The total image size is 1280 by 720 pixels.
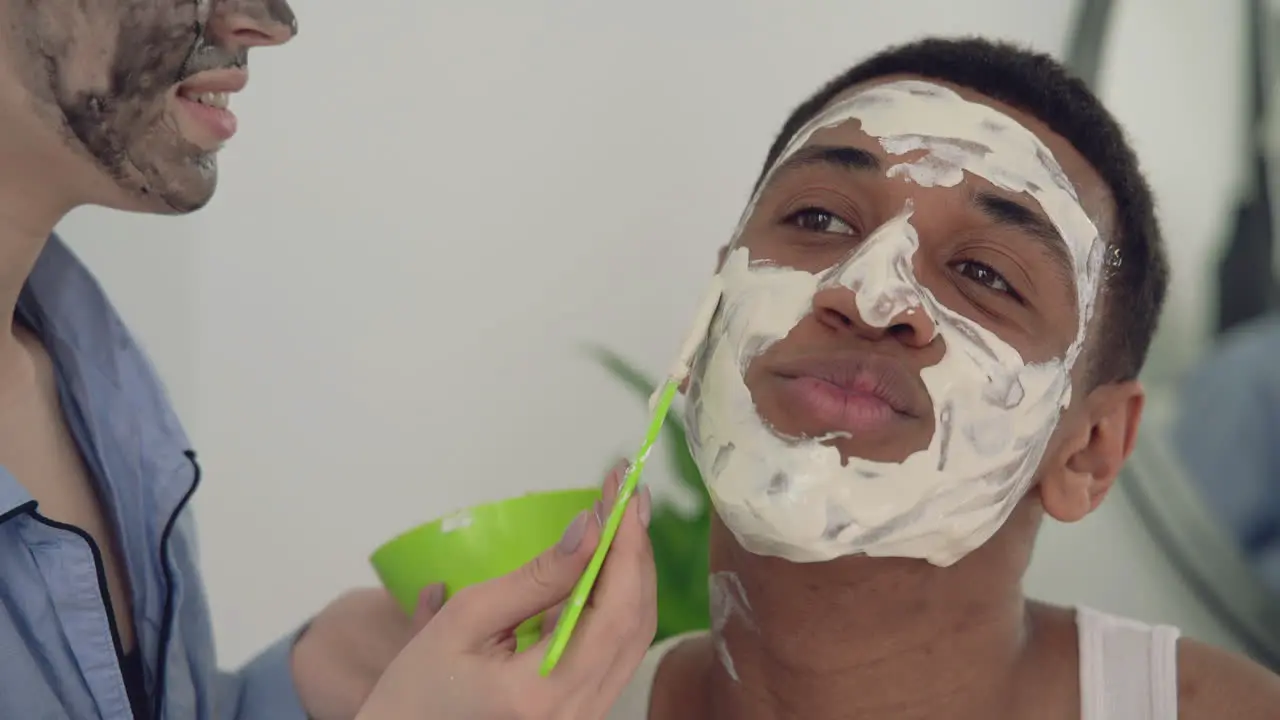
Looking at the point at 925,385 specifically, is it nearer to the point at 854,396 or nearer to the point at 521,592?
the point at 854,396

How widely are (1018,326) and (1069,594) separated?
2.46 ft

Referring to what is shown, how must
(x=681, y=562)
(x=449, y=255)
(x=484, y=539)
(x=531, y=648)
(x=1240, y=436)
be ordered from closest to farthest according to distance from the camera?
(x=531, y=648), (x=484, y=539), (x=681, y=562), (x=1240, y=436), (x=449, y=255)

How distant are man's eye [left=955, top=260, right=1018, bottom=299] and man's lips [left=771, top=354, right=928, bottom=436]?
0.10 metres

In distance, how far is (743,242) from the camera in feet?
2.46

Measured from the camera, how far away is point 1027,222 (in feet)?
2.27

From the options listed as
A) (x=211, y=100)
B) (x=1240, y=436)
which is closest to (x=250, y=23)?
(x=211, y=100)

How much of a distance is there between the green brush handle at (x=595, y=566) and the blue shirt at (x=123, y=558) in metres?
0.35

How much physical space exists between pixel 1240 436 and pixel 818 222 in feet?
2.44

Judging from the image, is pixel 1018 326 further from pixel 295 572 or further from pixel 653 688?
pixel 295 572

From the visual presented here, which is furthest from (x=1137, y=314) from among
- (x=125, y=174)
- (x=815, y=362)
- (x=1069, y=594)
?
(x=125, y=174)

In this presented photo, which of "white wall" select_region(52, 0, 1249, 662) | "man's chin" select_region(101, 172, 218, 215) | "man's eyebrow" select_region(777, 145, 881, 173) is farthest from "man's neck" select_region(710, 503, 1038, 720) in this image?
"white wall" select_region(52, 0, 1249, 662)

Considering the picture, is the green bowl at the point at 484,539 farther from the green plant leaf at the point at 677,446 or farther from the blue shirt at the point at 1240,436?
the blue shirt at the point at 1240,436

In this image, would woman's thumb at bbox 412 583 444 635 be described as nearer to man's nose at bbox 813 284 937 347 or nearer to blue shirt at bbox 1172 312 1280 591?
man's nose at bbox 813 284 937 347

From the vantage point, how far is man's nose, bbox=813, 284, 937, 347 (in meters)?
0.63
